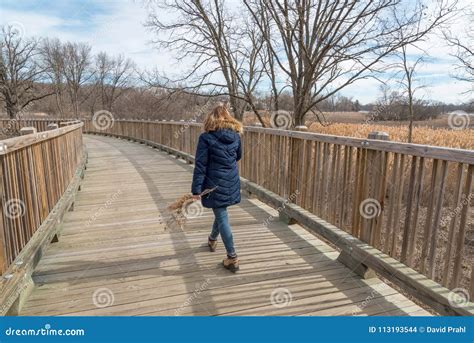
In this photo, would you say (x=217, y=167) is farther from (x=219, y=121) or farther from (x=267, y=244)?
(x=267, y=244)

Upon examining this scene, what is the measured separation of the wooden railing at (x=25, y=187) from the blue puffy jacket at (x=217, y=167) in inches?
59.6

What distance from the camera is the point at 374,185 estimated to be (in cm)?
303

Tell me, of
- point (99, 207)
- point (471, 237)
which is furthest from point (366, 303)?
point (471, 237)

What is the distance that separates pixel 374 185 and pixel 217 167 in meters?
1.52

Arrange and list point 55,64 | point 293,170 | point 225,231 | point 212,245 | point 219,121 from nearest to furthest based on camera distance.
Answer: point 219,121 < point 225,231 < point 212,245 < point 293,170 < point 55,64

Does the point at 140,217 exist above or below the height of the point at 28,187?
below

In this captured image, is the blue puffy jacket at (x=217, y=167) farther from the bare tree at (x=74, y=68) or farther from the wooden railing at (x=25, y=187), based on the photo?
the bare tree at (x=74, y=68)

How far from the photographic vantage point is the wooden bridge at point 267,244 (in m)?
2.52

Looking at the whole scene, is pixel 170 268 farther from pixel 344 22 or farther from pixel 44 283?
pixel 344 22

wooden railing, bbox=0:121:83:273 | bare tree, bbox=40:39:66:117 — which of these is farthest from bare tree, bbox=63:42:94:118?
wooden railing, bbox=0:121:83:273

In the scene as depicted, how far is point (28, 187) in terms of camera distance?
309 centimetres

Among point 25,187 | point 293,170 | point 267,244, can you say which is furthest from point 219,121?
point 25,187

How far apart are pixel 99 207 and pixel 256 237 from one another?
9.50 feet

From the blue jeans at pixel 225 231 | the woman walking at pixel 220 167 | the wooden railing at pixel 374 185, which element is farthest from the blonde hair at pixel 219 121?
the wooden railing at pixel 374 185
